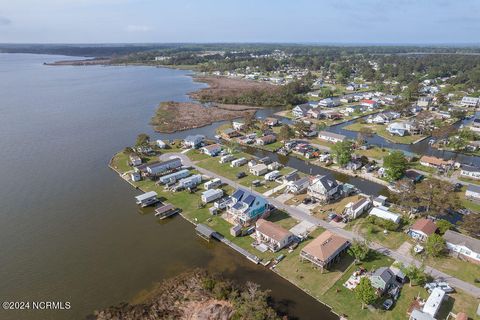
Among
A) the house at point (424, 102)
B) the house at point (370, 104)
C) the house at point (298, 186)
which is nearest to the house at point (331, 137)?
the house at point (298, 186)

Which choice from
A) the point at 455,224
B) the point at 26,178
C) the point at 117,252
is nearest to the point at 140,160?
the point at 26,178

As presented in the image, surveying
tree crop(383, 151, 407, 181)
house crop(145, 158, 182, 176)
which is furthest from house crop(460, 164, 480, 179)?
house crop(145, 158, 182, 176)

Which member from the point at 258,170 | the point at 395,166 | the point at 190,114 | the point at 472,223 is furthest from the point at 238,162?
the point at 190,114

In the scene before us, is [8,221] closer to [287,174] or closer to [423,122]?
[287,174]

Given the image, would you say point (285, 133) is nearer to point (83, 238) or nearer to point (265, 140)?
point (265, 140)

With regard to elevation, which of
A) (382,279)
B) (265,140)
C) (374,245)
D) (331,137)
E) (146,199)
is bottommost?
(374,245)

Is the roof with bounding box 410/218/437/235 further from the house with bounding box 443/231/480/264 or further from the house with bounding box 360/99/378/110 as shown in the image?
the house with bounding box 360/99/378/110

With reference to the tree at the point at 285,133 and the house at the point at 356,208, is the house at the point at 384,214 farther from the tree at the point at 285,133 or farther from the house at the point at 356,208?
the tree at the point at 285,133
